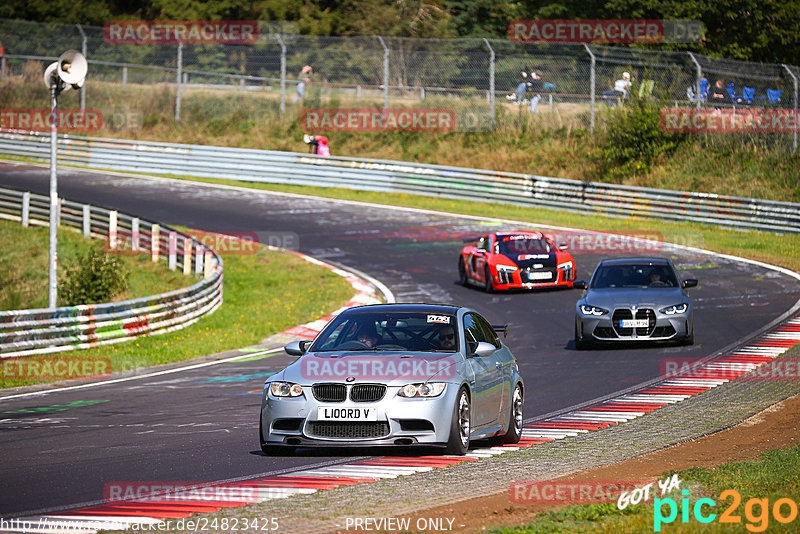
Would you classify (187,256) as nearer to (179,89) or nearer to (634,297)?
(634,297)

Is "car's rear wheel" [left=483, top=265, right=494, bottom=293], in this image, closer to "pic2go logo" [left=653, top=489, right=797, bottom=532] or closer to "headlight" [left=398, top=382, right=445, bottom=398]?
"headlight" [left=398, top=382, right=445, bottom=398]

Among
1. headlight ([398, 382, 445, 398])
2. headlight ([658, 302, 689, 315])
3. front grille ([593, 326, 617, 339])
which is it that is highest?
headlight ([398, 382, 445, 398])

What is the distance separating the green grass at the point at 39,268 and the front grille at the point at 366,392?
17.1 m

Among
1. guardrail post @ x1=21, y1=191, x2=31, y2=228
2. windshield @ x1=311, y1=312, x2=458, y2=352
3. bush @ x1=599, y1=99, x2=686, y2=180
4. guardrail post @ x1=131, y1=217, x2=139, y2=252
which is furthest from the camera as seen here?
bush @ x1=599, y1=99, x2=686, y2=180

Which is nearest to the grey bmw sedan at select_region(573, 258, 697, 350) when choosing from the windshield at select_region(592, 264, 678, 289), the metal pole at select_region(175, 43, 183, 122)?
the windshield at select_region(592, 264, 678, 289)

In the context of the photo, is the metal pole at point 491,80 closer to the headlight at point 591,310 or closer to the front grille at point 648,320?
the headlight at point 591,310

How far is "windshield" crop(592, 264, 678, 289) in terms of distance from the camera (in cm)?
1980

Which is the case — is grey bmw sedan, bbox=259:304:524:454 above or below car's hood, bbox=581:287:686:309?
above

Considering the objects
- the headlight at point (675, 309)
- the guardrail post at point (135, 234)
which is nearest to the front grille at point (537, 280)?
the headlight at point (675, 309)

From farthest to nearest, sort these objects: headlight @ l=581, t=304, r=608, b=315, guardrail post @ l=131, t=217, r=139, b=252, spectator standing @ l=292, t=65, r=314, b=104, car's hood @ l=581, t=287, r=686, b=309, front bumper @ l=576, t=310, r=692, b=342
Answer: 1. spectator standing @ l=292, t=65, r=314, b=104
2. guardrail post @ l=131, t=217, r=139, b=252
3. headlight @ l=581, t=304, r=608, b=315
4. car's hood @ l=581, t=287, r=686, b=309
5. front bumper @ l=576, t=310, r=692, b=342

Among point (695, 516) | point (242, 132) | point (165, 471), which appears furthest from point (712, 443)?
point (242, 132)

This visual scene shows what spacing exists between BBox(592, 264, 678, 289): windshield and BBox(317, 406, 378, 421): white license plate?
10902mm

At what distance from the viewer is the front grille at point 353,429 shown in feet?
31.4

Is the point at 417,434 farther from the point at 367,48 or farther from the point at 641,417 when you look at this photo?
the point at 367,48
